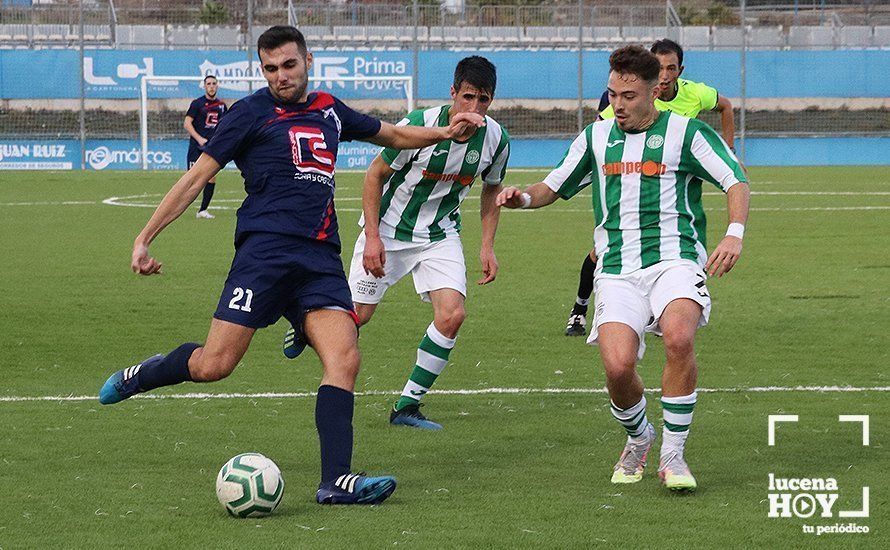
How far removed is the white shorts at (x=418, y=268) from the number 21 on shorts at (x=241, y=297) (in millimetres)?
1882

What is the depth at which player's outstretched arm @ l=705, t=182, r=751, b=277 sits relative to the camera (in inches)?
222

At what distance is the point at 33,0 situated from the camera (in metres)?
38.5

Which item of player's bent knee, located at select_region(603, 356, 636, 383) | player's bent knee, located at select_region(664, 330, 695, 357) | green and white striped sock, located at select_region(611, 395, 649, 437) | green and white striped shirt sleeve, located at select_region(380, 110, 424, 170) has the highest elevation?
green and white striped shirt sleeve, located at select_region(380, 110, 424, 170)

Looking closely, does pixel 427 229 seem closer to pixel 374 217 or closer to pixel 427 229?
pixel 427 229

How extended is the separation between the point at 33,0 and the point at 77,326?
99.1 ft

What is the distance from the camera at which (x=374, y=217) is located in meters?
7.27

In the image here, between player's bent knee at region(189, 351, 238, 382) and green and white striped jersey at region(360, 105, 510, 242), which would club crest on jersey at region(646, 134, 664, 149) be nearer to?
green and white striped jersey at region(360, 105, 510, 242)

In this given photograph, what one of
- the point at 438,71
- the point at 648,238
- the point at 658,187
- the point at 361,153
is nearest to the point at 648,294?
the point at 648,238

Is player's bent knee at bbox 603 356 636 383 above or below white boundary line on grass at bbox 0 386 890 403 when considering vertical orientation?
above

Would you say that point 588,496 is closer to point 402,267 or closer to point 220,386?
point 402,267

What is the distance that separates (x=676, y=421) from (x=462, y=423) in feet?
5.91

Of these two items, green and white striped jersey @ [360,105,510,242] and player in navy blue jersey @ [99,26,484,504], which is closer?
player in navy blue jersey @ [99,26,484,504]

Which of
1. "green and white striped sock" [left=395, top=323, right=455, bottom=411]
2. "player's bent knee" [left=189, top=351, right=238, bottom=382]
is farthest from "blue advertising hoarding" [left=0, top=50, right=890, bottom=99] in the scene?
"player's bent knee" [left=189, top=351, right=238, bottom=382]

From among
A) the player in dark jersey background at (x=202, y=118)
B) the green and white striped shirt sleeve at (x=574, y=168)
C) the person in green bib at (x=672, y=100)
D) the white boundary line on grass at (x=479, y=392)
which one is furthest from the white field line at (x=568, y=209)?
the green and white striped shirt sleeve at (x=574, y=168)
